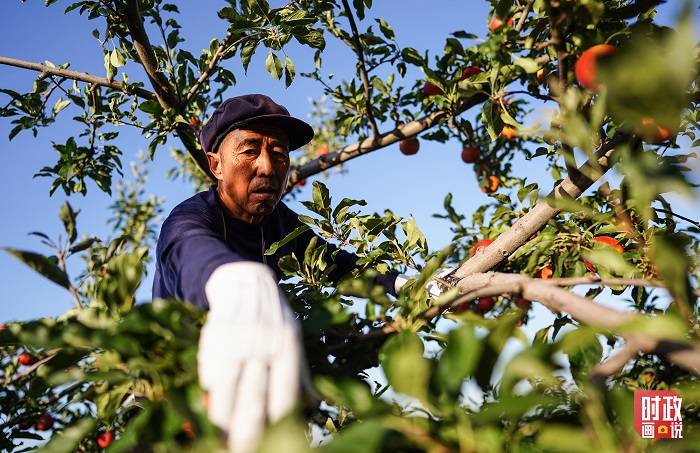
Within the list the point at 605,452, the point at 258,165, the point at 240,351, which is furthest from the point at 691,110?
the point at 240,351

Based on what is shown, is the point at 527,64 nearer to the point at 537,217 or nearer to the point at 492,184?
the point at 537,217

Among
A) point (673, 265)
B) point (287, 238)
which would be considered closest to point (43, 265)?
point (287, 238)

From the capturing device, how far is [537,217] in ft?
4.59

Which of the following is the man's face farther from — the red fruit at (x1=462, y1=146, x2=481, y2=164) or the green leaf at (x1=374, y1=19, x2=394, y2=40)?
the red fruit at (x1=462, y1=146, x2=481, y2=164)

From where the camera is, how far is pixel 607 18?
1279 millimetres

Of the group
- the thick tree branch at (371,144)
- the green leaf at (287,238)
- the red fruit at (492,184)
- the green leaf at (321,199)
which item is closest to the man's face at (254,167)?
the green leaf at (321,199)

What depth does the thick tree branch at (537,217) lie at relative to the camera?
4.32ft

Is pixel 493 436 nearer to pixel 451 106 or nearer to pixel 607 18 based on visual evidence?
pixel 607 18

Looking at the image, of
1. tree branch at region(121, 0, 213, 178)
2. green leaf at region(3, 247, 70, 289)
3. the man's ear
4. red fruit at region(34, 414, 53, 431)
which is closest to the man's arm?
green leaf at region(3, 247, 70, 289)

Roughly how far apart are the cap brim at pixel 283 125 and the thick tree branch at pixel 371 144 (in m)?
0.64

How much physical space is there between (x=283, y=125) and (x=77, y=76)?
139 centimetres

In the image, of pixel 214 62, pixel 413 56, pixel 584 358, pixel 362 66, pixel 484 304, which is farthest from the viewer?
pixel 214 62

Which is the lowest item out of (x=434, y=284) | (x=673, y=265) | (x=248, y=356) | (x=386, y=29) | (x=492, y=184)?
(x=248, y=356)

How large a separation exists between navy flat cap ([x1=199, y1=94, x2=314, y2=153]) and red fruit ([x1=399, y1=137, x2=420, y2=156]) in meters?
1.59
